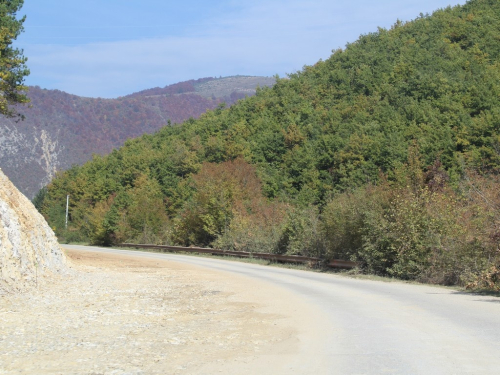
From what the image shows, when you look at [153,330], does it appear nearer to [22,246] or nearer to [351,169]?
[22,246]

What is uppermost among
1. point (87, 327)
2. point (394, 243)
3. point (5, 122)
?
→ point (5, 122)

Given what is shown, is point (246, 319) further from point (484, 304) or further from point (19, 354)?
point (484, 304)

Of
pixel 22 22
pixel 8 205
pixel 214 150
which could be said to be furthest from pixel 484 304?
pixel 214 150

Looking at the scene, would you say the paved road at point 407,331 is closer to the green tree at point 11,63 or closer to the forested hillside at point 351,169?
the forested hillside at point 351,169

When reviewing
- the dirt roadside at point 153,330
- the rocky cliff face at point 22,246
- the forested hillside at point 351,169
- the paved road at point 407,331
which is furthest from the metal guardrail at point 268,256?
the rocky cliff face at point 22,246

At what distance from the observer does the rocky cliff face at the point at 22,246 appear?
52.1 ft

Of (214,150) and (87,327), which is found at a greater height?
(214,150)

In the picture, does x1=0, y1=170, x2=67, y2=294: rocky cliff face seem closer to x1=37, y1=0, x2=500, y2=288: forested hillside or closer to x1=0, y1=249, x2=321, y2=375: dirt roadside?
x1=0, y1=249, x2=321, y2=375: dirt roadside

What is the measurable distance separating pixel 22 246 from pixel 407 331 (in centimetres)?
1234

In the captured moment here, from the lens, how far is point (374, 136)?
6212cm

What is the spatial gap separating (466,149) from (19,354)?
4802 cm

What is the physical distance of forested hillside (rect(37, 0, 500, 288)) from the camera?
2153cm

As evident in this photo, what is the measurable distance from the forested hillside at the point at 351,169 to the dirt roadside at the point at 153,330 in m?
6.76

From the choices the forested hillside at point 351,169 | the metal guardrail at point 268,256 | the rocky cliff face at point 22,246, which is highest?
the forested hillside at point 351,169
